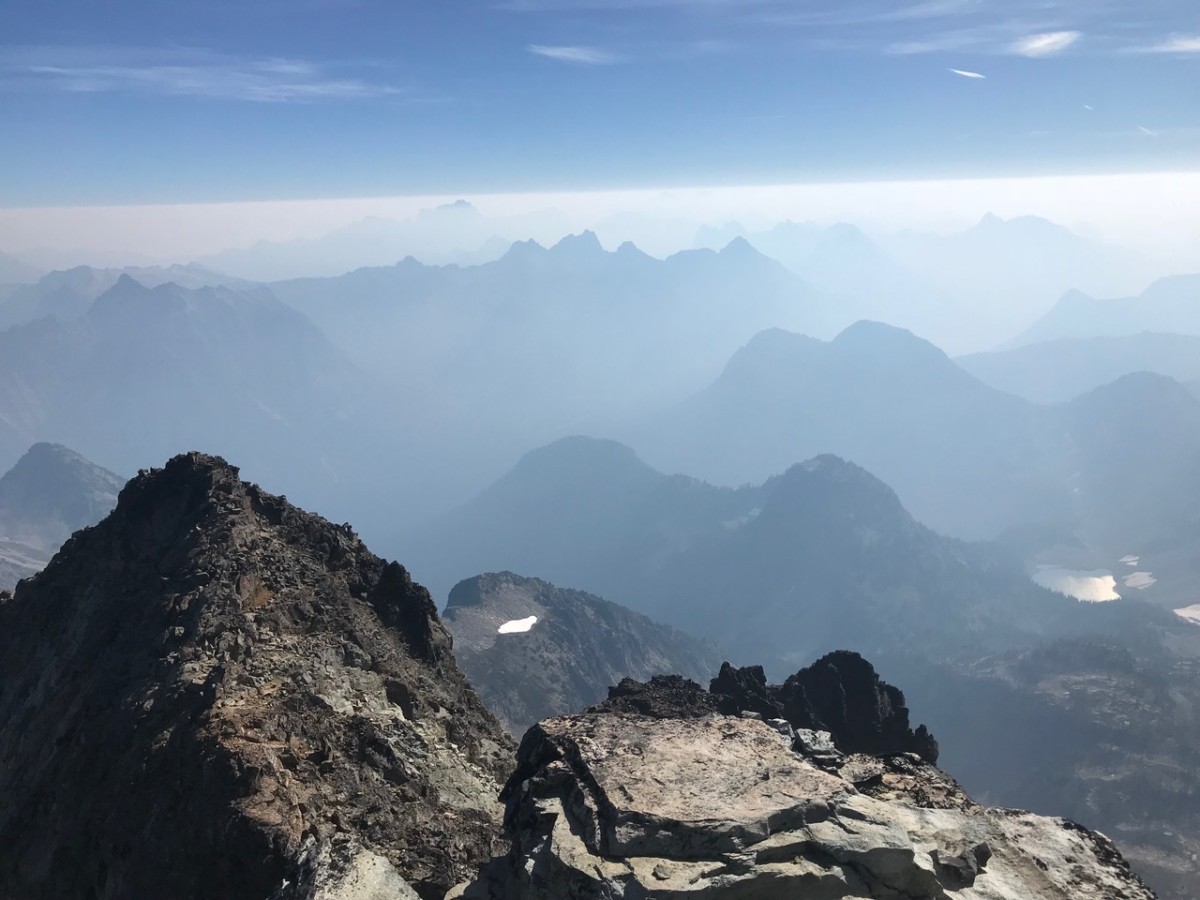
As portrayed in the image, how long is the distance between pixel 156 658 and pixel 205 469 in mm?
20409

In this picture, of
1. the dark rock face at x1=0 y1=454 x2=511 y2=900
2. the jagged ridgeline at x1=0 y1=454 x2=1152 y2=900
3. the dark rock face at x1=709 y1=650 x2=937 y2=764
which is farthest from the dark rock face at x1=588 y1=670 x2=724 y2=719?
the jagged ridgeline at x1=0 y1=454 x2=1152 y2=900

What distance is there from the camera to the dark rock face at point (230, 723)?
29062 mm

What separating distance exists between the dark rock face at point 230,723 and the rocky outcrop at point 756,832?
5294mm

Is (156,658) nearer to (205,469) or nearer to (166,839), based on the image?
(166,839)

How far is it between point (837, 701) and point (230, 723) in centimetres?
8363

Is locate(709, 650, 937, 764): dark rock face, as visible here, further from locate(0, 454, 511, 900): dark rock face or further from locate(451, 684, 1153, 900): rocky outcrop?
locate(451, 684, 1153, 900): rocky outcrop

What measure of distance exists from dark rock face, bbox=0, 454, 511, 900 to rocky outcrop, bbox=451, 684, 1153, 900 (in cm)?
529

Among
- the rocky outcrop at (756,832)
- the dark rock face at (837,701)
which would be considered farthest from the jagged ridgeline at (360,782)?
the dark rock face at (837,701)

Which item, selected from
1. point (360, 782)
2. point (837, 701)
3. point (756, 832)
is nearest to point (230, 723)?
point (360, 782)

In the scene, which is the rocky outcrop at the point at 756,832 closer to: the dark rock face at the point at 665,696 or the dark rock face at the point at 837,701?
the dark rock face at the point at 665,696

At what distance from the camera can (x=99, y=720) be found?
3634 centimetres

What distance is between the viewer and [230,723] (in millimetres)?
31969

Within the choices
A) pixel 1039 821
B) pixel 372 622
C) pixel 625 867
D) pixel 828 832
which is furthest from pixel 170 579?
pixel 1039 821

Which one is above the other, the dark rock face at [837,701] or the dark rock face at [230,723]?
the dark rock face at [837,701]
